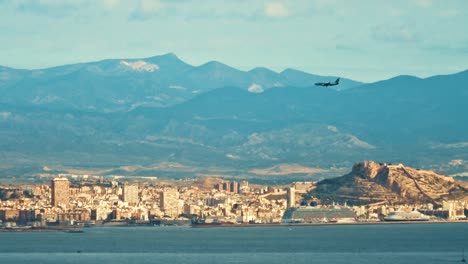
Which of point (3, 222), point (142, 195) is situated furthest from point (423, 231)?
point (142, 195)

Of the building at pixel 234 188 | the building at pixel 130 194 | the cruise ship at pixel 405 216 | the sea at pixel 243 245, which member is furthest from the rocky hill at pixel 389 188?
the building at pixel 234 188

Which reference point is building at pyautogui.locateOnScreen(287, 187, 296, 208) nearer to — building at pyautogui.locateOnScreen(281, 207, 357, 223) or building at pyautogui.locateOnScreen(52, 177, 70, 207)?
building at pyautogui.locateOnScreen(281, 207, 357, 223)

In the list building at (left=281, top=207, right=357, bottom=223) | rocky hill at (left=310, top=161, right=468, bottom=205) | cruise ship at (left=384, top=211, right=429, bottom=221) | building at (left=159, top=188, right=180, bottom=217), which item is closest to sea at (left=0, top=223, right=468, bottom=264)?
cruise ship at (left=384, top=211, right=429, bottom=221)

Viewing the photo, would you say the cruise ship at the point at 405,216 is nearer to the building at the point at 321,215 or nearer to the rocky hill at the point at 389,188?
the building at the point at 321,215

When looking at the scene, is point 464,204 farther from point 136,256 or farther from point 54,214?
point 136,256

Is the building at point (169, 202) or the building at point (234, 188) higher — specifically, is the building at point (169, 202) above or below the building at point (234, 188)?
below

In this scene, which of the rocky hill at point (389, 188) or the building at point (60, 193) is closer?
the rocky hill at point (389, 188)

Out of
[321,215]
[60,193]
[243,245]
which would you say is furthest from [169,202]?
[243,245]
